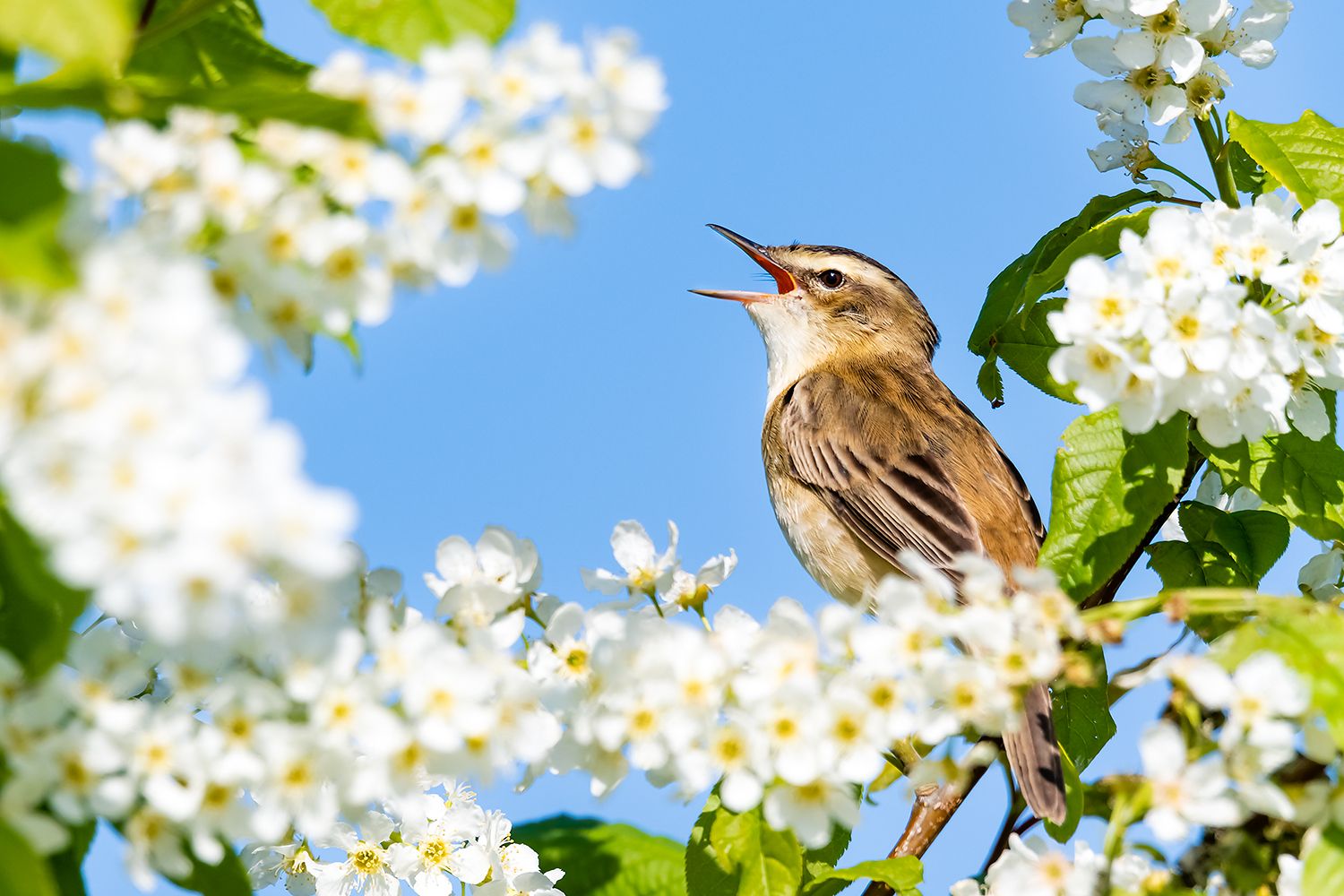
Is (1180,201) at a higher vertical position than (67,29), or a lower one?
higher

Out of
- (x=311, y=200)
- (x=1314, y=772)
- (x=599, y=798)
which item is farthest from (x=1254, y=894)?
(x=311, y=200)

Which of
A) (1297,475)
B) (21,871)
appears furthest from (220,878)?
(1297,475)

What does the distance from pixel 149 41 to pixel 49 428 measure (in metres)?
1.00

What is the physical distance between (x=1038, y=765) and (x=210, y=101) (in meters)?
2.96

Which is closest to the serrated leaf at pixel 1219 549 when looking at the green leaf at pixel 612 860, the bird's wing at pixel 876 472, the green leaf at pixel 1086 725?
the green leaf at pixel 1086 725

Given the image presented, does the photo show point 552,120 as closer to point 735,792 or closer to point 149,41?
point 149,41

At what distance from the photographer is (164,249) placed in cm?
159

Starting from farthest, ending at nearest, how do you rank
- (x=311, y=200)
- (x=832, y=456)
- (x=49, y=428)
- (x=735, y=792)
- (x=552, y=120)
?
1. (x=832, y=456)
2. (x=735, y=792)
3. (x=552, y=120)
4. (x=311, y=200)
5. (x=49, y=428)

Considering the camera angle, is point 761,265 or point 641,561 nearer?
point 641,561

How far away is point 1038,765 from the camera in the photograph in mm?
3869

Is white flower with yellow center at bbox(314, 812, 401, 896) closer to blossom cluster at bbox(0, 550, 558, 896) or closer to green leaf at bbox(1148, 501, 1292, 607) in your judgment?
blossom cluster at bbox(0, 550, 558, 896)

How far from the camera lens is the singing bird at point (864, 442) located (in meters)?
6.25

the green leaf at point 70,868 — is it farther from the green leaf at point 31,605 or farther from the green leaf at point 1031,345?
the green leaf at point 1031,345

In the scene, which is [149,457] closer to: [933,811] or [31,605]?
[31,605]
